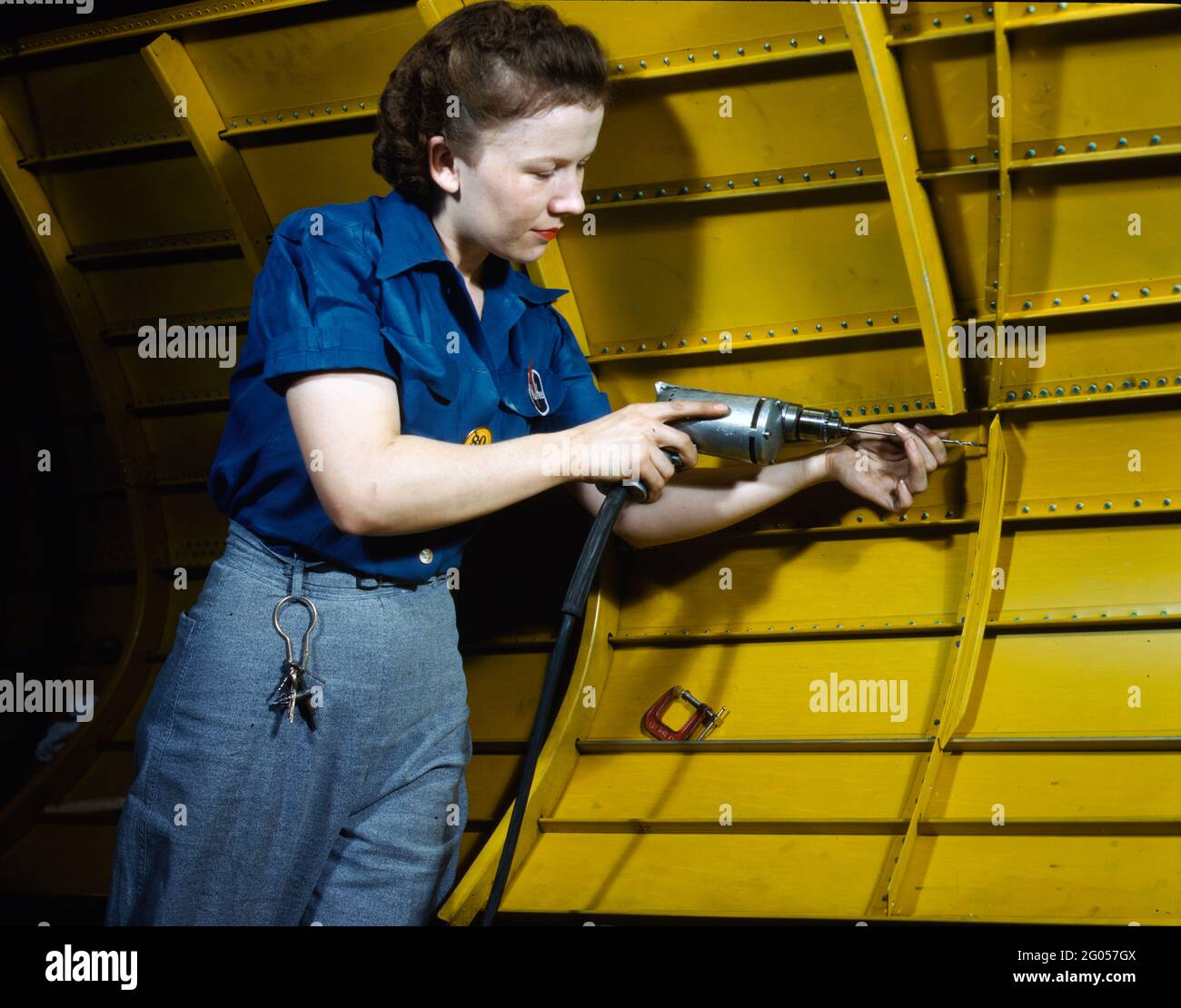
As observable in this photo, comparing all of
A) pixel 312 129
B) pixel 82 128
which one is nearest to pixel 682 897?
pixel 312 129

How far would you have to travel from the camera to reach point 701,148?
310 cm

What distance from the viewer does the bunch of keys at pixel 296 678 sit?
2.07m

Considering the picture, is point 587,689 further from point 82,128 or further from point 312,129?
point 82,128

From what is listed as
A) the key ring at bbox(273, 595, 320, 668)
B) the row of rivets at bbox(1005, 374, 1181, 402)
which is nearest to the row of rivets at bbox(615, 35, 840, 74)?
the row of rivets at bbox(1005, 374, 1181, 402)

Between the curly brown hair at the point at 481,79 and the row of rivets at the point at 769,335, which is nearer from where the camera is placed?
the curly brown hair at the point at 481,79

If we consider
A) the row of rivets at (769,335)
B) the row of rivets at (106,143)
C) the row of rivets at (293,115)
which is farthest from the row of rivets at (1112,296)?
the row of rivets at (106,143)

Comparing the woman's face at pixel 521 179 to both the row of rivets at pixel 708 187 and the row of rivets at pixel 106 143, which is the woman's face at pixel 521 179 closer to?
the row of rivets at pixel 708 187

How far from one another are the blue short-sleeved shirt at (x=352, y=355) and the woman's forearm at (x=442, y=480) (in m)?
0.05

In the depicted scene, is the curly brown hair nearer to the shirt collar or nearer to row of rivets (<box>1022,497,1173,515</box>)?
the shirt collar

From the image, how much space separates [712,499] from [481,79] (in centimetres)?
111

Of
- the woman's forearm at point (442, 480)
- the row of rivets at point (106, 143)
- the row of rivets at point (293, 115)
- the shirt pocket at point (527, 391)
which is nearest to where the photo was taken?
the woman's forearm at point (442, 480)

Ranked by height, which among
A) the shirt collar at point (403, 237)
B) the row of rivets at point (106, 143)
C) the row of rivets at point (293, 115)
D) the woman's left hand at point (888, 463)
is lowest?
the woman's left hand at point (888, 463)

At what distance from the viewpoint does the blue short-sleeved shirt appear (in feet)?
6.38
